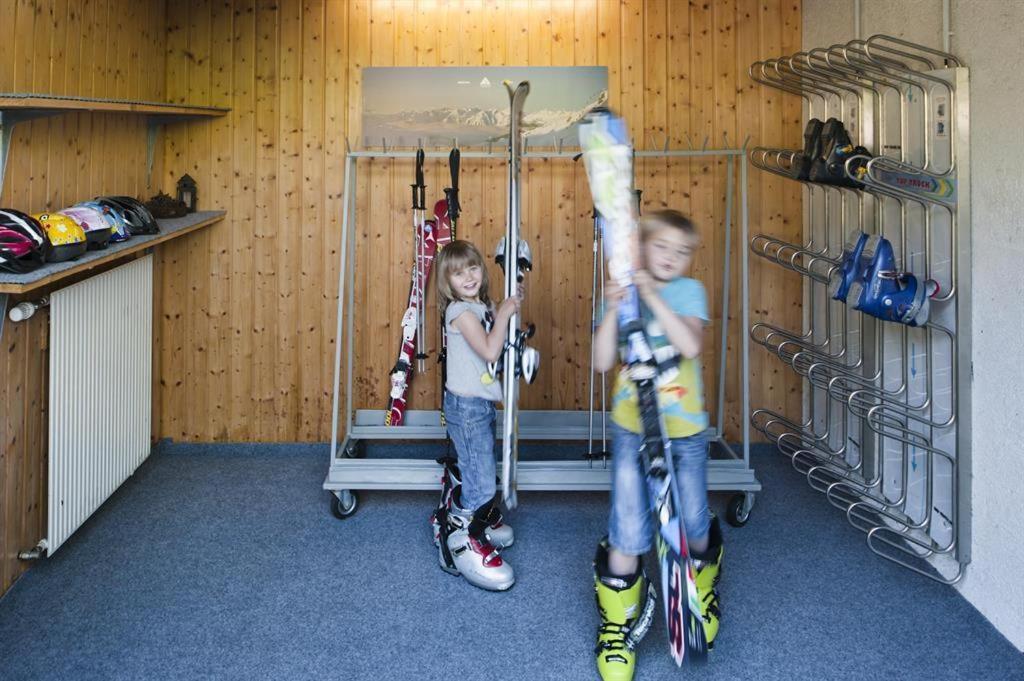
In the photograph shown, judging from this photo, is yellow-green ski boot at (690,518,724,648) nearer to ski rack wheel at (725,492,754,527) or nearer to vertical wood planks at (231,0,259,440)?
ski rack wheel at (725,492,754,527)

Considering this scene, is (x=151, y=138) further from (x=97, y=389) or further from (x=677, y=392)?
(x=677, y=392)

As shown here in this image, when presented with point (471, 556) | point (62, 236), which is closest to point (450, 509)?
point (471, 556)

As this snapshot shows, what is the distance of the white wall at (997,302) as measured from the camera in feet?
7.57

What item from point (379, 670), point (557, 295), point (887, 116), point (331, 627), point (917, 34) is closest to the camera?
point (379, 670)

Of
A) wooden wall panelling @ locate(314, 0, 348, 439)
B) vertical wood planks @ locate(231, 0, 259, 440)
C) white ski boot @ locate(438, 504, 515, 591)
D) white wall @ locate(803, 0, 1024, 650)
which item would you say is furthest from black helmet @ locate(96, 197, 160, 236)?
white wall @ locate(803, 0, 1024, 650)

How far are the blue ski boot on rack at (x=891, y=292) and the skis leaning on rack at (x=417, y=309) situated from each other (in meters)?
1.70

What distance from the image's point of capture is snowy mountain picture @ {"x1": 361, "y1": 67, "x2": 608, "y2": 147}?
3.93 meters

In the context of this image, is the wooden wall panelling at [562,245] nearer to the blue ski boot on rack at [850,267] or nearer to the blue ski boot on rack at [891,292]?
the blue ski boot on rack at [850,267]

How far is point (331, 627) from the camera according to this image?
2400mm

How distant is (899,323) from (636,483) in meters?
1.32

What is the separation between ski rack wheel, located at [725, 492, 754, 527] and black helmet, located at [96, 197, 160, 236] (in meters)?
2.35

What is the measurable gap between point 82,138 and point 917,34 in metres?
2.94

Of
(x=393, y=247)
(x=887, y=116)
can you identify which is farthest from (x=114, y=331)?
(x=887, y=116)

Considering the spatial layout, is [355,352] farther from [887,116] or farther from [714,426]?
[887,116]
